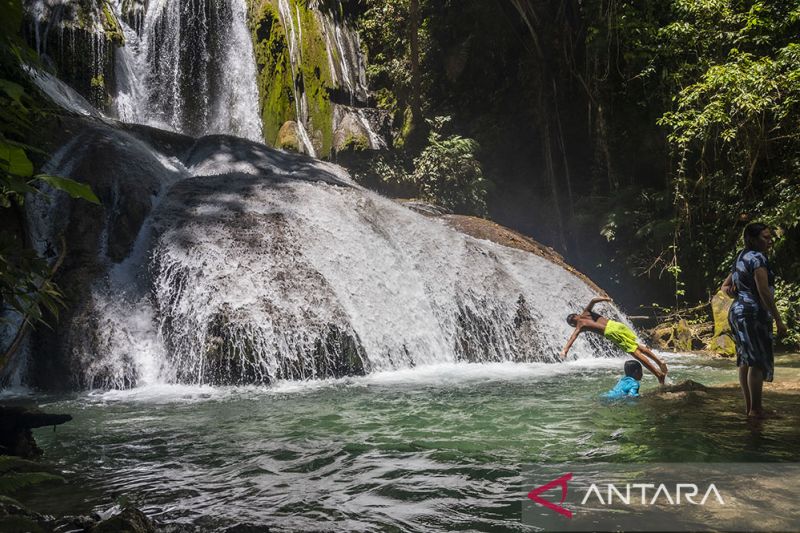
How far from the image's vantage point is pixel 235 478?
3855 mm

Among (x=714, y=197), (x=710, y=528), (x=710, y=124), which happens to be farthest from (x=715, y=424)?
(x=714, y=197)

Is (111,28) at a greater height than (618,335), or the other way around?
(111,28)

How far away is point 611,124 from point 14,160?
50.0 ft

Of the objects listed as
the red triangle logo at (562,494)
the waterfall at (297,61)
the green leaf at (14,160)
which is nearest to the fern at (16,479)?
the green leaf at (14,160)

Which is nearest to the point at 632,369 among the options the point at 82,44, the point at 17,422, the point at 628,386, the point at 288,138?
the point at 628,386

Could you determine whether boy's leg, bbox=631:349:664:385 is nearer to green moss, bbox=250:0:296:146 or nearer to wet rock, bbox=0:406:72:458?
wet rock, bbox=0:406:72:458

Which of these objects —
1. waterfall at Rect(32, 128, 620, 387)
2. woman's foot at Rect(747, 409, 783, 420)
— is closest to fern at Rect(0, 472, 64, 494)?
woman's foot at Rect(747, 409, 783, 420)

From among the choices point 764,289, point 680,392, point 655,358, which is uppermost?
point 764,289

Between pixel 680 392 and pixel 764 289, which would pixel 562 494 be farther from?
pixel 680 392

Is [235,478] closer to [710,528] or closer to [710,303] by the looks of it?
[710,528]

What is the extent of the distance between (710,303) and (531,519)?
34.6 ft

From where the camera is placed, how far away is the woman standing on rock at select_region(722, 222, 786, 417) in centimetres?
480

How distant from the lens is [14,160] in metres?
1.67

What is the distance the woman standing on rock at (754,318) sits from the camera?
15.7 feet
